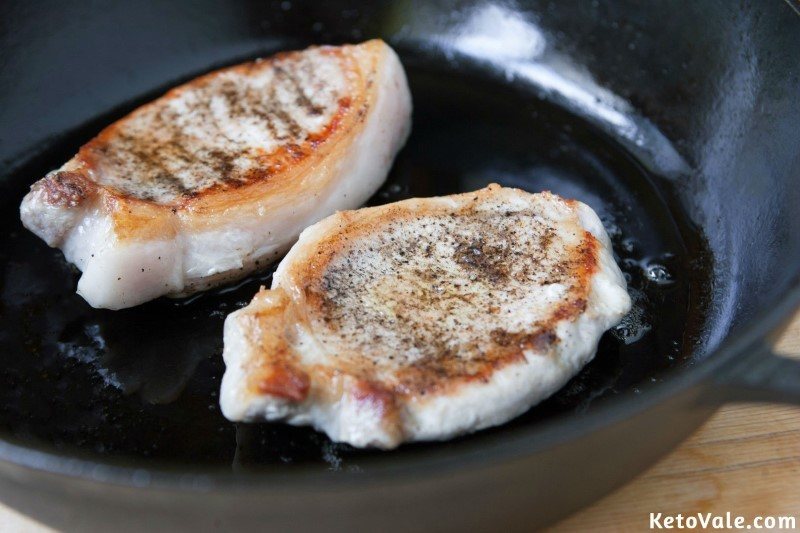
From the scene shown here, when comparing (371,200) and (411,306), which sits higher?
(411,306)

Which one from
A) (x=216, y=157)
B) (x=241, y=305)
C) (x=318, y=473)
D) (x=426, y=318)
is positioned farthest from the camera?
(x=216, y=157)

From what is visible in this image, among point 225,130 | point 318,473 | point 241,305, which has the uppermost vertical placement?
point 318,473

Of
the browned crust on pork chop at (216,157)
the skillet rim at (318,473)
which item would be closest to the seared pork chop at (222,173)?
the browned crust on pork chop at (216,157)

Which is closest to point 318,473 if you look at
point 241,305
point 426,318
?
point 426,318

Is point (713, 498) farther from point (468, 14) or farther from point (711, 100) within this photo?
point (468, 14)

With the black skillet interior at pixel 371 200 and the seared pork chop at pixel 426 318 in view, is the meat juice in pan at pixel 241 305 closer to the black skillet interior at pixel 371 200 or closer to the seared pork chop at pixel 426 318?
the black skillet interior at pixel 371 200

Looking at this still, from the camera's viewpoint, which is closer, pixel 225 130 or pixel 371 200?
pixel 225 130

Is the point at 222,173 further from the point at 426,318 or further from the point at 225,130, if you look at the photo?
the point at 426,318

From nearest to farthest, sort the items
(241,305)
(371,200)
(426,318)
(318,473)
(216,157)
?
1. (318,473)
2. (426,318)
3. (241,305)
4. (216,157)
5. (371,200)
